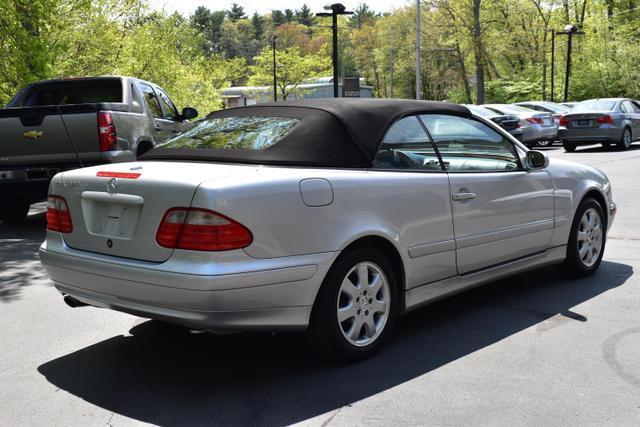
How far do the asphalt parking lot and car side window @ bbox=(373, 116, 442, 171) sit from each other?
1.09 m

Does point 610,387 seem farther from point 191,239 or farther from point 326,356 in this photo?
point 191,239

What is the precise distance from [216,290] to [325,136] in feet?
4.00

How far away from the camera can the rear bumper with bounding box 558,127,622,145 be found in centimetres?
2091

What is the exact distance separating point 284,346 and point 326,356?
20.7 inches

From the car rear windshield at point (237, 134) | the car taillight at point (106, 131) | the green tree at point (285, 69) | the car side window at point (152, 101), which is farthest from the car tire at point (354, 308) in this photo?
the green tree at point (285, 69)

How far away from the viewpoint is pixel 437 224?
4.65 m

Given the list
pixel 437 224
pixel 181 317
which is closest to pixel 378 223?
pixel 437 224

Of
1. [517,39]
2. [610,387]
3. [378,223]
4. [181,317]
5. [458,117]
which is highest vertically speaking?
[517,39]

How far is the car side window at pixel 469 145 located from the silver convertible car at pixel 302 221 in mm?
13

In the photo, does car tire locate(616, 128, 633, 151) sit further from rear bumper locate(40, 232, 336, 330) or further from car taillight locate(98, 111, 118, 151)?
rear bumper locate(40, 232, 336, 330)

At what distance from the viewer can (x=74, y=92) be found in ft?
33.4

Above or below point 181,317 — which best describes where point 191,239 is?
above

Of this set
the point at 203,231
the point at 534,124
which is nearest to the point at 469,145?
the point at 203,231

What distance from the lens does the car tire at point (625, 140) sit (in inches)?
830
